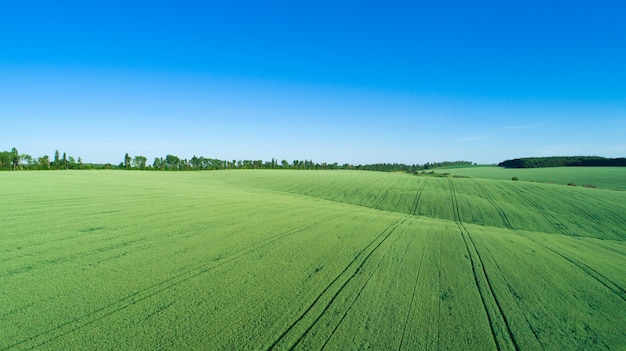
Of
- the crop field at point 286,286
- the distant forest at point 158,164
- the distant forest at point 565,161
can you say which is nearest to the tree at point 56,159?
the distant forest at point 158,164

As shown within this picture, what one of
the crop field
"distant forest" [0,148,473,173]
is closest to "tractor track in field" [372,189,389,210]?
the crop field

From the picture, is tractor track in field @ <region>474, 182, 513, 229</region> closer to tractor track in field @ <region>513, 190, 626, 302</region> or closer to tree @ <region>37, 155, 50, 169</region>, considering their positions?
tractor track in field @ <region>513, 190, 626, 302</region>

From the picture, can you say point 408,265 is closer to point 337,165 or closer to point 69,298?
point 69,298

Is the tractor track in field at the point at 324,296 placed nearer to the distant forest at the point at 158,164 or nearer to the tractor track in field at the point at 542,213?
the tractor track in field at the point at 542,213

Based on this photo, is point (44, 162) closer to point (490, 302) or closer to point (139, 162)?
point (139, 162)

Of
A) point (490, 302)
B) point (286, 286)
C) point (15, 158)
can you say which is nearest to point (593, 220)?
point (490, 302)

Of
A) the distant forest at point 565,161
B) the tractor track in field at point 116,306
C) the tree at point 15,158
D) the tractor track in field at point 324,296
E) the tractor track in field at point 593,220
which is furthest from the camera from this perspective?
the distant forest at point 565,161
